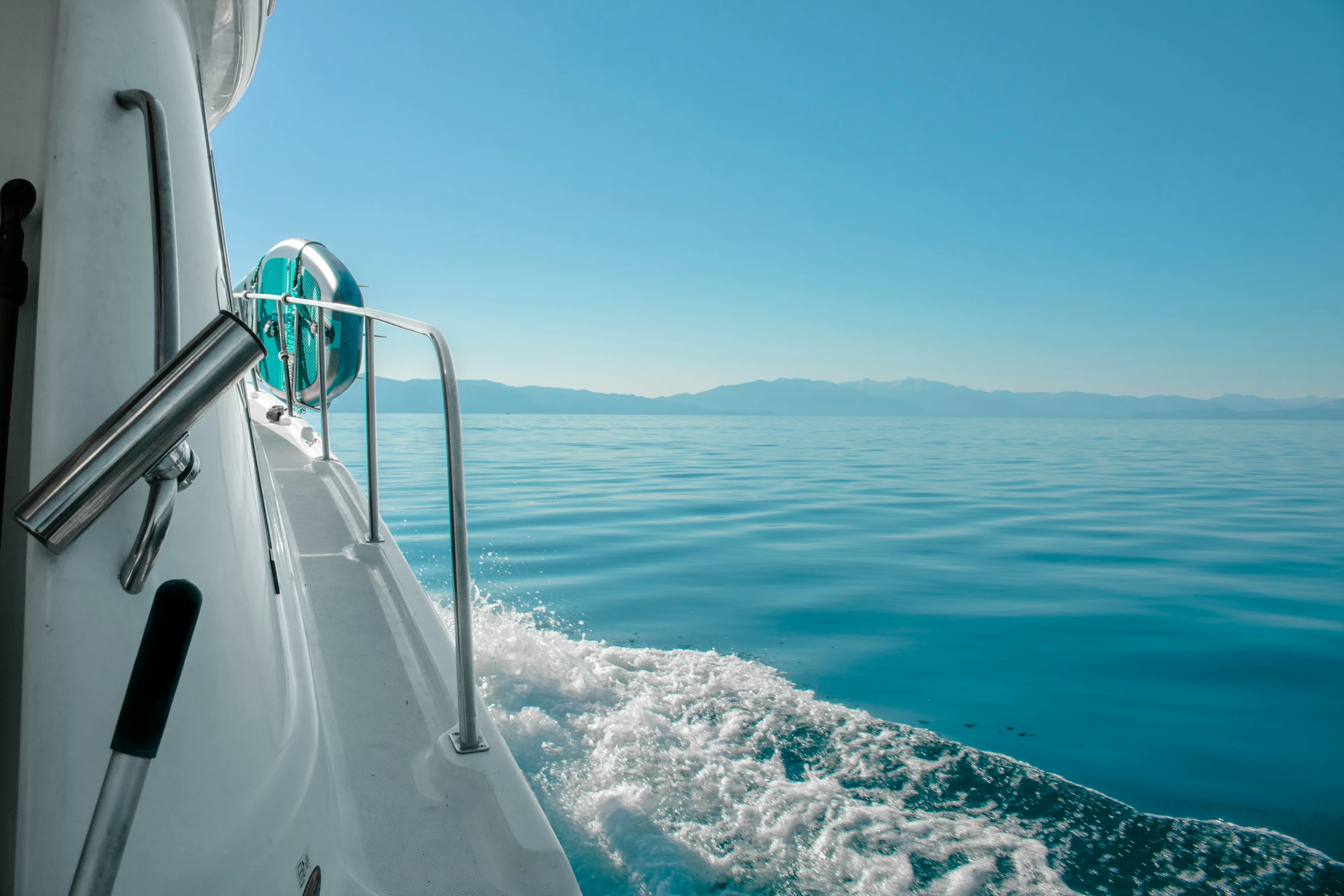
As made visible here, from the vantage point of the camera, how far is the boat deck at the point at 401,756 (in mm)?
1010

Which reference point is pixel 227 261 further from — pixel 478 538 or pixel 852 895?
pixel 478 538

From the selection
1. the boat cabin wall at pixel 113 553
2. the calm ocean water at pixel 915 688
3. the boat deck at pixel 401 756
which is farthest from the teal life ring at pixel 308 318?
the boat cabin wall at pixel 113 553

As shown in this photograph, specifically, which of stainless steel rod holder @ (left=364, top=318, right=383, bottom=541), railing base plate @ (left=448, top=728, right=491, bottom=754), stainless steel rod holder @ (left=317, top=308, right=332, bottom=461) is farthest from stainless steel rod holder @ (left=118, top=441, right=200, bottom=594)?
stainless steel rod holder @ (left=317, top=308, right=332, bottom=461)

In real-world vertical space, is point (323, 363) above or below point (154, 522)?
above

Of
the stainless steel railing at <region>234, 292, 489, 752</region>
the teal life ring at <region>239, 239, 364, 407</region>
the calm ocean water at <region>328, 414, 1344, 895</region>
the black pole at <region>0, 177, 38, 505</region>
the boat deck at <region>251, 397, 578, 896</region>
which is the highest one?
the teal life ring at <region>239, 239, 364, 407</region>

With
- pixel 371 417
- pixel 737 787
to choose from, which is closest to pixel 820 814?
pixel 737 787

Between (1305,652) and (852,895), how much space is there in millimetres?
3269

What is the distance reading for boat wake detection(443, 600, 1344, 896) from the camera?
1.60 m

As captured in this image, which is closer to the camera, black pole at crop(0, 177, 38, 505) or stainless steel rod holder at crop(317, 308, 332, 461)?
black pole at crop(0, 177, 38, 505)

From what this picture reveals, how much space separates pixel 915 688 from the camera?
2840 millimetres

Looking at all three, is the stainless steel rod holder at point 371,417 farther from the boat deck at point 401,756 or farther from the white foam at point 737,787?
the white foam at point 737,787

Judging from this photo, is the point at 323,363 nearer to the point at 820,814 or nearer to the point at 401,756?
the point at 401,756

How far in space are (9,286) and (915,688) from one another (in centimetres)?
299

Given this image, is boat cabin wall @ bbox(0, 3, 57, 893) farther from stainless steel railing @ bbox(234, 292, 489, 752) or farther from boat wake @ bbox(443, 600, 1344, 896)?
boat wake @ bbox(443, 600, 1344, 896)
